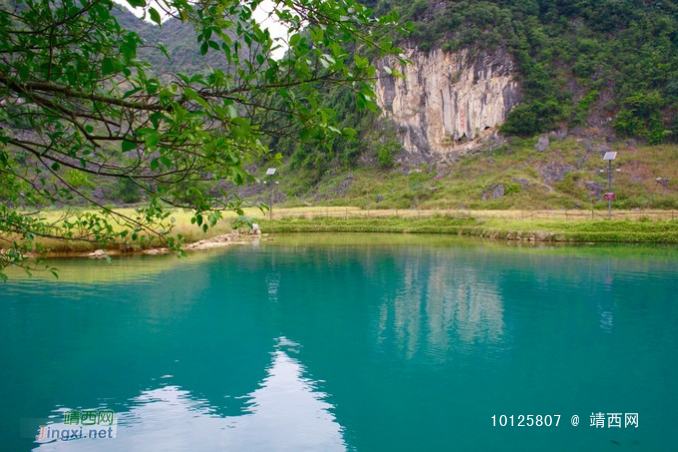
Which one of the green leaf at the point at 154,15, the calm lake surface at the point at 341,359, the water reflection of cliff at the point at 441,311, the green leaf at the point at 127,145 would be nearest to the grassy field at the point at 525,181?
the calm lake surface at the point at 341,359

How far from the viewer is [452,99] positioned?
66.2m

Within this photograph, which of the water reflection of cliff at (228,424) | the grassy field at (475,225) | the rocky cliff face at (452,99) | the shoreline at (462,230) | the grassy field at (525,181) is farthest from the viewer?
the rocky cliff face at (452,99)

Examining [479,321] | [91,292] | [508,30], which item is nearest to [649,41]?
[508,30]

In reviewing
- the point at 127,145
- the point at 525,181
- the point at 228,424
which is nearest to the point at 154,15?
the point at 127,145

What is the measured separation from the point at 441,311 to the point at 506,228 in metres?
22.1

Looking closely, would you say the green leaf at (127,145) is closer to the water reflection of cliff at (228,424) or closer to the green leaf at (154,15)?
the green leaf at (154,15)

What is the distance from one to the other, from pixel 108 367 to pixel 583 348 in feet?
30.9

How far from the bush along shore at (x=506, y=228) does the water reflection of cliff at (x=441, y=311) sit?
14.1 metres

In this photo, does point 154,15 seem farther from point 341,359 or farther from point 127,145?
point 341,359

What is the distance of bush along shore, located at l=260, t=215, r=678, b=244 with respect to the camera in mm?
30797

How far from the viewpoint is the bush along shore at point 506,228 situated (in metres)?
30.8

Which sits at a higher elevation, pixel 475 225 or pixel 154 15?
pixel 154 15

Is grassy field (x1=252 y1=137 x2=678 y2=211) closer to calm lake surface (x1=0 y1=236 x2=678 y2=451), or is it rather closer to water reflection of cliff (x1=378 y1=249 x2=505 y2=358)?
calm lake surface (x1=0 y1=236 x2=678 y2=451)

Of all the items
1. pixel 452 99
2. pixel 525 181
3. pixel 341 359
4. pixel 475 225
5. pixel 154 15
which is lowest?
pixel 341 359
